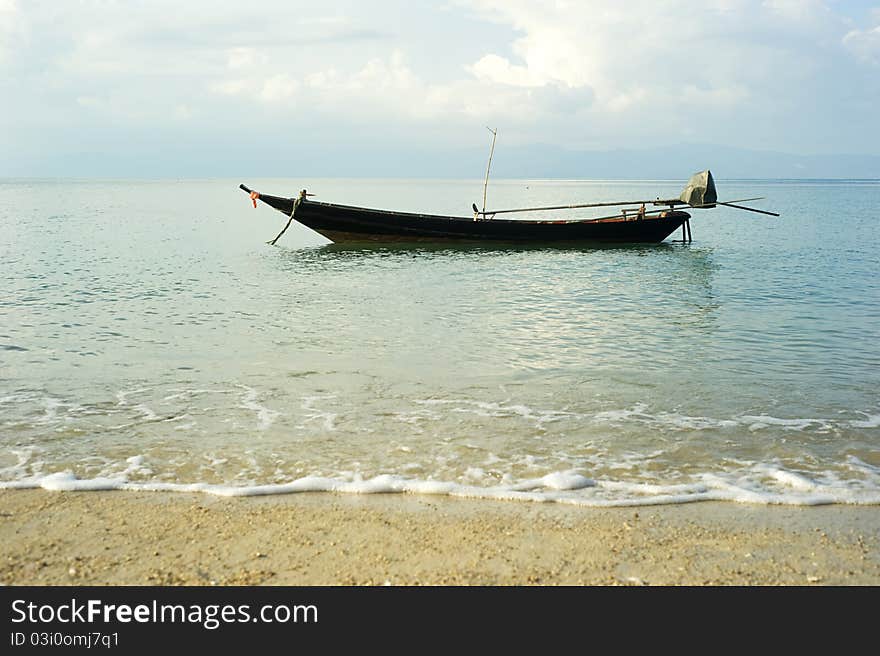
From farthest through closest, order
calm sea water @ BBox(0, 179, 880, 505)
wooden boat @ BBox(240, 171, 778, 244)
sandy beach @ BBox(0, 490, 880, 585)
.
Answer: wooden boat @ BBox(240, 171, 778, 244) < calm sea water @ BBox(0, 179, 880, 505) < sandy beach @ BBox(0, 490, 880, 585)

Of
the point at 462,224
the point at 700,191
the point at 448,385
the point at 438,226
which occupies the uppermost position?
the point at 700,191

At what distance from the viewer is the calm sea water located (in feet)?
19.8

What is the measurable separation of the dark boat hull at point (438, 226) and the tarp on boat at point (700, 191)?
0.98m

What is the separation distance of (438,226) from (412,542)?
951 inches

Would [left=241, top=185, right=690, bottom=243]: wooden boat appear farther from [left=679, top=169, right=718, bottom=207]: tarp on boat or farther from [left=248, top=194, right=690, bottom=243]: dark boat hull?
[left=679, top=169, right=718, bottom=207]: tarp on boat

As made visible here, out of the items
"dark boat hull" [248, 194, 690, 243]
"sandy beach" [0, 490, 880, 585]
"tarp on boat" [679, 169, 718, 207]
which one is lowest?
"sandy beach" [0, 490, 880, 585]

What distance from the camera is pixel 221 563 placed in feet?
14.0

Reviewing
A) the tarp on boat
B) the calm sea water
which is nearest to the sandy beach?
the calm sea water

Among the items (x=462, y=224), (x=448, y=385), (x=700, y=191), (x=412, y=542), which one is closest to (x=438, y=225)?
(x=462, y=224)

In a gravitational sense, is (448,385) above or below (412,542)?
above

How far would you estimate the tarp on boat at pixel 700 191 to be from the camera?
28.0m

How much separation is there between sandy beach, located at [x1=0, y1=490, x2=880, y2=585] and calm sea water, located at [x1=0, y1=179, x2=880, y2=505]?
0.28m

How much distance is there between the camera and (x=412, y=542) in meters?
4.59

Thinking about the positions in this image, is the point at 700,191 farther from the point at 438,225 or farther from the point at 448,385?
the point at 448,385
